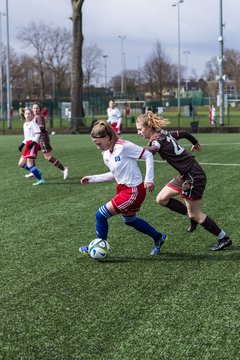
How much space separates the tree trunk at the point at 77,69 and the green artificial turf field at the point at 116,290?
27.9 m

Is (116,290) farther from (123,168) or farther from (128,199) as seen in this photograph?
(123,168)

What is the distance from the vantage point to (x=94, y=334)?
381cm

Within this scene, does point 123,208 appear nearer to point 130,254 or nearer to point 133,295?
point 130,254

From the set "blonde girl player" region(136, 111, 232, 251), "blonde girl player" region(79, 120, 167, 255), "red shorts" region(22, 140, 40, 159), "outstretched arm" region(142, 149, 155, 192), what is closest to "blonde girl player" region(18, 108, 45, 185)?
"red shorts" region(22, 140, 40, 159)

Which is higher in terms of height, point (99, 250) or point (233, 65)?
point (233, 65)

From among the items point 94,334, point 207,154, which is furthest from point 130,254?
point 207,154

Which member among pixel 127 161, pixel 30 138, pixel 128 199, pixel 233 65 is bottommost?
pixel 128 199

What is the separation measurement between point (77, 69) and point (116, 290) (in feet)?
106

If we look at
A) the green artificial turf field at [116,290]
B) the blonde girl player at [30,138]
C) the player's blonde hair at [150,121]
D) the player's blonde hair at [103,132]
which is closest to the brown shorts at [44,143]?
the blonde girl player at [30,138]

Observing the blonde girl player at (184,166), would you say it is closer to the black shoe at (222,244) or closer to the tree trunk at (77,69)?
the black shoe at (222,244)

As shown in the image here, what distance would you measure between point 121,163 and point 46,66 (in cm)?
7609

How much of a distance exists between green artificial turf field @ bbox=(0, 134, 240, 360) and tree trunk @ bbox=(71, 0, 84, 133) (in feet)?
91.6

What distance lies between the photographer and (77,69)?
118 ft

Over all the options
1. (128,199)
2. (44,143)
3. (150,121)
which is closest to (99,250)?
(128,199)
